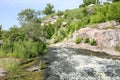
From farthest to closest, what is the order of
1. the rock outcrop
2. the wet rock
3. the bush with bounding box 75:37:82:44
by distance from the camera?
the rock outcrop
the bush with bounding box 75:37:82:44
the wet rock

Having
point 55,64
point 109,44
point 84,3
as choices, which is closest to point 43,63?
point 55,64

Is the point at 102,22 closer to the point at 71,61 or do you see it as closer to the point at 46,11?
the point at 71,61

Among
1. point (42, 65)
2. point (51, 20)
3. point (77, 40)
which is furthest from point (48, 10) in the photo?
point (42, 65)

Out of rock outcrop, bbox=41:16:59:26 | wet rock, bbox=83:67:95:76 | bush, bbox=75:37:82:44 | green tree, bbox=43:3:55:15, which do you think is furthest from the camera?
green tree, bbox=43:3:55:15

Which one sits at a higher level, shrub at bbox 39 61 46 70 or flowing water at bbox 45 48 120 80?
shrub at bbox 39 61 46 70

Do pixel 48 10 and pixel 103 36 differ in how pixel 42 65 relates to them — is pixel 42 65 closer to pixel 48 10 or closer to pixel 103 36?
pixel 103 36

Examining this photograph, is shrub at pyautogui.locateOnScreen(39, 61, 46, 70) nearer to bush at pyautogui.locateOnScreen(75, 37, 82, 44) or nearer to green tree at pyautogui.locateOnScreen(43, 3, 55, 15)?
bush at pyautogui.locateOnScreen(75, 37, 82, 44)

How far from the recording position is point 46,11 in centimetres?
10556

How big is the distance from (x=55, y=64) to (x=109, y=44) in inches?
Result: 681

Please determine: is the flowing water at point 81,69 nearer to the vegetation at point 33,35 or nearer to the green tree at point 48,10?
the vegetation at point 33,35

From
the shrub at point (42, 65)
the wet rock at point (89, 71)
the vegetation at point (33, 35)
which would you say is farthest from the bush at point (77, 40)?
the wet rock at point (89, 71)

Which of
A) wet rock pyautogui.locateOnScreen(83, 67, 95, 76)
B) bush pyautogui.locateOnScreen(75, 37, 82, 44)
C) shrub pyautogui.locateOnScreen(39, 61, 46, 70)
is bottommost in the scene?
wet rock pyautogui.locateOnScreen(83, 67, 95, 76)

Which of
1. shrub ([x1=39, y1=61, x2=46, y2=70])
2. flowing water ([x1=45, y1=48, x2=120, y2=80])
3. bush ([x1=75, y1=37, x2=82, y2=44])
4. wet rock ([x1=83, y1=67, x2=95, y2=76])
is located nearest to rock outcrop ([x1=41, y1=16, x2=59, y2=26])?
bush ([x1=75, y1=37, x2=82, y2=44])

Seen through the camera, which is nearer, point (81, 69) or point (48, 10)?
point (81, 69)
